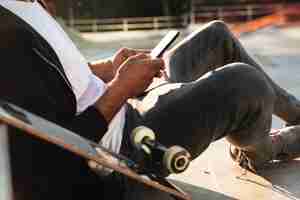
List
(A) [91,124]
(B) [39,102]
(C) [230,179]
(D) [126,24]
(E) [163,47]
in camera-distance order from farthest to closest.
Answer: (D) [126,24], (C) [230,179], (E) [163,47], (A) [91,124], (B) [39,102]

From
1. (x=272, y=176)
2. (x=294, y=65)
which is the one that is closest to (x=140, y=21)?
(x=294, y=65)

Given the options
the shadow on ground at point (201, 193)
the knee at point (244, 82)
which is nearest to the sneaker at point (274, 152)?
the shadow on ground at point (201, 193)

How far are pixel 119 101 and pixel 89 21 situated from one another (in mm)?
6883

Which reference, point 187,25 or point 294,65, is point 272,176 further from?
point 187,25

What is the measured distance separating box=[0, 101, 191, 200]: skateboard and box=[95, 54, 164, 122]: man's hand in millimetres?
112

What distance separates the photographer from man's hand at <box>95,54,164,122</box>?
153 cm

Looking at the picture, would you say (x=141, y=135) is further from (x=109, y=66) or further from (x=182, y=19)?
(x=182, y=19)

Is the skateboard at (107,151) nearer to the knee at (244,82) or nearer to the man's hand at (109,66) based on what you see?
the knee at (244,82)

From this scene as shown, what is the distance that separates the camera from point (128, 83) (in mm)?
1564

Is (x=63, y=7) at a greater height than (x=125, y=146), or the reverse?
(x=125, y=146)

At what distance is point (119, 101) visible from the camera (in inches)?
60.6

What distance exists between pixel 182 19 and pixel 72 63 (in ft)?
23.5

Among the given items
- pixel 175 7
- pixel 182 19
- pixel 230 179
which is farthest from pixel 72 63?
pixel 175 7

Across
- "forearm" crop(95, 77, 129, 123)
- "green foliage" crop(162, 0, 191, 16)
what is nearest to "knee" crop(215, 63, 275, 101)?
"forearm" crop(95, 77, 129, 123)
